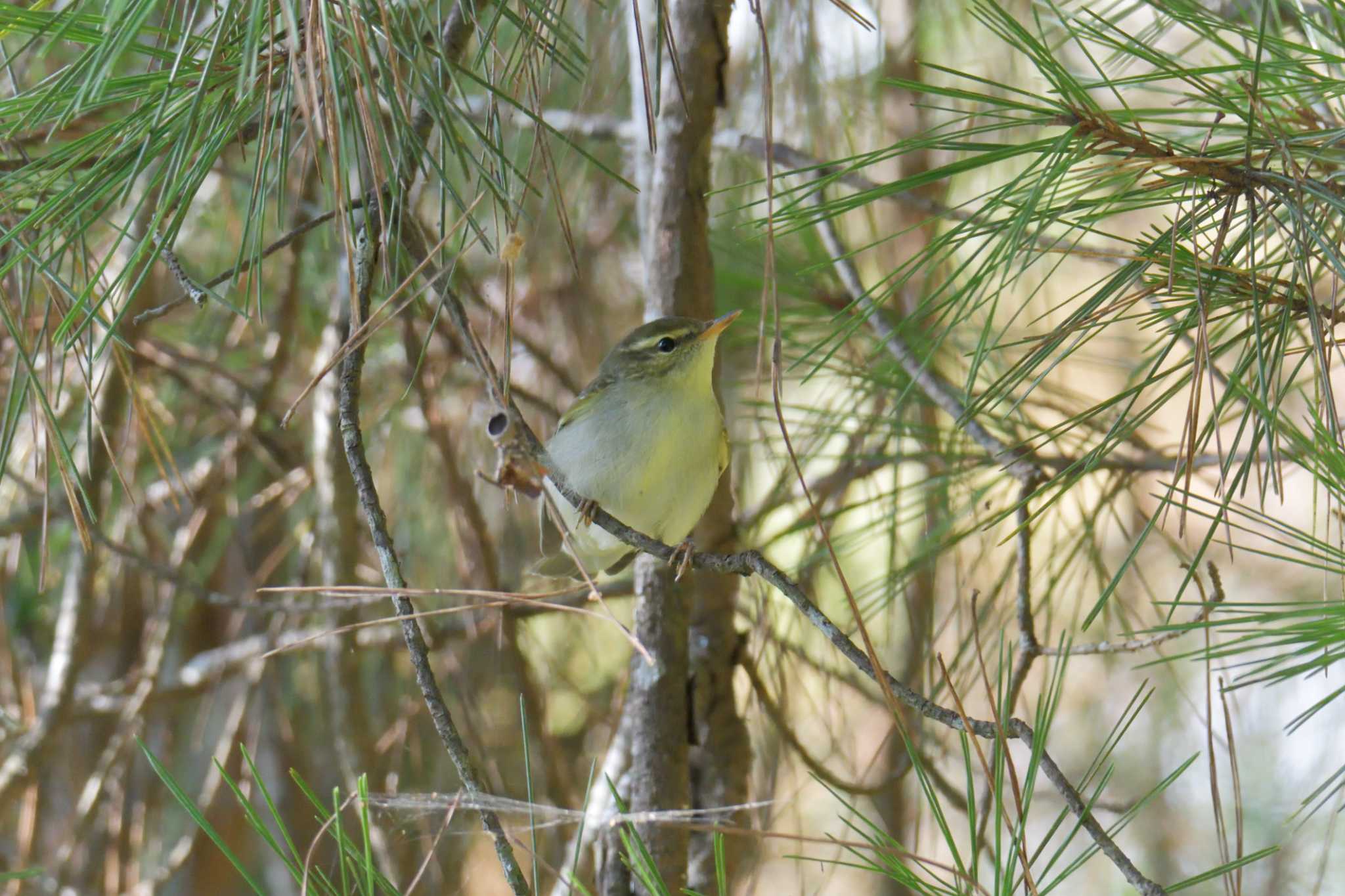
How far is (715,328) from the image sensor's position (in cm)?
209

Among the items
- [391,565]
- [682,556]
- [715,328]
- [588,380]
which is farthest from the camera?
[588,380]

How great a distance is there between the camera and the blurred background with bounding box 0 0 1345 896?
3.98ft

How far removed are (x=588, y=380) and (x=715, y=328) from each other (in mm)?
1035

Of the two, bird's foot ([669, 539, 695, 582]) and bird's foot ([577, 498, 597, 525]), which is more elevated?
bird's foot ([577, 498, 597, 525])

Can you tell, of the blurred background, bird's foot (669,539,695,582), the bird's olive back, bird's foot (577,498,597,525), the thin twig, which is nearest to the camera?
the thin twig

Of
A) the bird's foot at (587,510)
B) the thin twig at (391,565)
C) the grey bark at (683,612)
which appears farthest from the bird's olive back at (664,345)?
the thin twig at (391,565)

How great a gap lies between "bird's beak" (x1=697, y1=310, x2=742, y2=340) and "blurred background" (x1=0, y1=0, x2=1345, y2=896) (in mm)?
199

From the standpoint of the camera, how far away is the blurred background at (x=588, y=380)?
1.21 meters

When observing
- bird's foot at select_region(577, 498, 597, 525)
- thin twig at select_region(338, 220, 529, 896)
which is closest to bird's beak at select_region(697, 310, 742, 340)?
bird's foot at select_region(577, 498, 597, 525)

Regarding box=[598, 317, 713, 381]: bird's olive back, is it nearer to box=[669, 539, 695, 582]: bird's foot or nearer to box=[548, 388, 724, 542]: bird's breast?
box=[548, 388, 724, 542]: bird's breast

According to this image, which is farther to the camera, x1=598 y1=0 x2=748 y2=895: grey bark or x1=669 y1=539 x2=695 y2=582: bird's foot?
x1=598 y1=0 x2=748 y2=895: grey bark

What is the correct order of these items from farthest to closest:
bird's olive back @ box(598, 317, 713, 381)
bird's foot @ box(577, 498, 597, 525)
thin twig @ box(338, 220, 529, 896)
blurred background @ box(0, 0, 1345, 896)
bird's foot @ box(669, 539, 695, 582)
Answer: bird's olive back @ box(598, 317, 713, 381) < bird's foot @ box(669, 539, 695, 582) < bird's foot @ box(577, 498, 597, 525) < blurred background @ box(0, 0, 1345, 896) < thin twig @ box(338, 220, 529, 896)

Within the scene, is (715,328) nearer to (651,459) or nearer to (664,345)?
(664,345)

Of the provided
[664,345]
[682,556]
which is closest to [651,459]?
[664,345]
